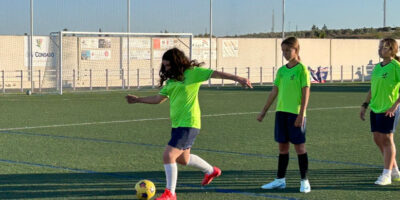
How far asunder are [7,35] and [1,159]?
27745 millimetres

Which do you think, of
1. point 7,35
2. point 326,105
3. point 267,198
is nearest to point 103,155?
point 267,198

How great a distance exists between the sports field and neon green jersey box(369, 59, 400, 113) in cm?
99

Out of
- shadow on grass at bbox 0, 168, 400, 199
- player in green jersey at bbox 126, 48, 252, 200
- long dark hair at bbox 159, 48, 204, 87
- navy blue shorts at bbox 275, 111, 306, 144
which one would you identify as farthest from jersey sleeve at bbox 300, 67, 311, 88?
long dark hair at bbox 159, 48, 204, 87

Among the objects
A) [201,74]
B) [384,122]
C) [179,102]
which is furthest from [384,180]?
[179,102]

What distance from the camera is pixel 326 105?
23703mm

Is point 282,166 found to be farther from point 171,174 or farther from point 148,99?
point 148,99

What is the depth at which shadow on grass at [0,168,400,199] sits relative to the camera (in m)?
8.25

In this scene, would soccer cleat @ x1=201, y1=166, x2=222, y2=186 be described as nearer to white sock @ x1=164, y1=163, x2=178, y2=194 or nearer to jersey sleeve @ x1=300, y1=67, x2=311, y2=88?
white sock @ x1=164, y1=163, x2=178, y2=194

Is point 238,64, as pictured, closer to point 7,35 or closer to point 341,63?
point 341,63

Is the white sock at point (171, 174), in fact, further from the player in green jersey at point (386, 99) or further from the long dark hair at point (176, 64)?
the player in green jersey at point (386, 99)

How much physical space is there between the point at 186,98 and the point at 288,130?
A: 1352mm

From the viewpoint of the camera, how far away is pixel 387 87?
29.0 ft

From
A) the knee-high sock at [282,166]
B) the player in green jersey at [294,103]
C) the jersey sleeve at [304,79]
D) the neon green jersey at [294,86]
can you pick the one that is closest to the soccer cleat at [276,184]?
the knee-high sock at [282,166]

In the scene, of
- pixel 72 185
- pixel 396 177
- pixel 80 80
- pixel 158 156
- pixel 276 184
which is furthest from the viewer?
pixel 80 80
